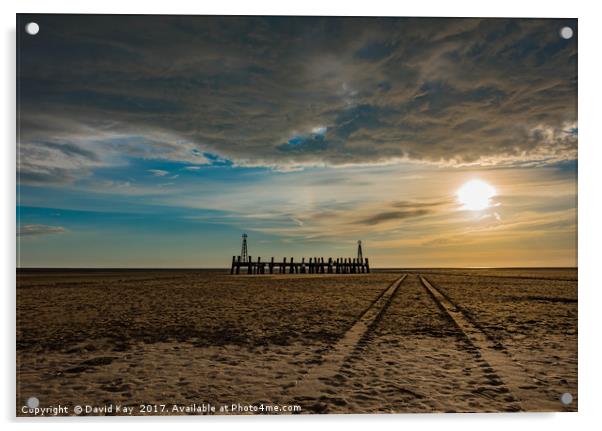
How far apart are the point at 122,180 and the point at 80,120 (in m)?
1.35

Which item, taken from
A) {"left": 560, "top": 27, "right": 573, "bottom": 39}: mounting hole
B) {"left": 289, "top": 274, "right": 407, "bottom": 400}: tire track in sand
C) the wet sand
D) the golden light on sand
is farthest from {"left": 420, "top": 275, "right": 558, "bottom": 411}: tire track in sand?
{"left": 560, "top": 27, "right": 573, "bottom": 39}: mounting hole

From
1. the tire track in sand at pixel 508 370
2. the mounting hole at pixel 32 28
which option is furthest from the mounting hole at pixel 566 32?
the mounting hole at pixel 32 28

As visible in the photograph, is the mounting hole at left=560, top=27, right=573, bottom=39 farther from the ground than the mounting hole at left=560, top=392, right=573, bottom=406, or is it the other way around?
the mounting hole at left=560, top=27, right=573, bottom=39

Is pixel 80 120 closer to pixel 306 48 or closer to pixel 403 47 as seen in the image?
pixel 306 48

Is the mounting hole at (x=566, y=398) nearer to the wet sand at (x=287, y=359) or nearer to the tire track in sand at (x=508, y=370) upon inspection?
the wet sand at (x=287, y=359)

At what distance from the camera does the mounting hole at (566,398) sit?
6223 millimetres

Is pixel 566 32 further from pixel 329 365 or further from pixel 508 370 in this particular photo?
pixel 329 365

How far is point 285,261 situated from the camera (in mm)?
41938

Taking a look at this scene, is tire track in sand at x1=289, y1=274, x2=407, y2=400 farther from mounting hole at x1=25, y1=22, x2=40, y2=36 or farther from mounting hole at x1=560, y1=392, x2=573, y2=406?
mounting hole at x1=25, y1=22, x2=40, y2=36

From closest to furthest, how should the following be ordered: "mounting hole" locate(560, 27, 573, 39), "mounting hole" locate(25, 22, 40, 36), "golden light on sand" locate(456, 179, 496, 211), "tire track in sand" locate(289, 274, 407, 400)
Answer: "tire track in sand" locate(289, 274, 407, 400)
"mounting hole" locate(25, 22, 40, 36)
"mounting hole" locate(560, 27, 573, 39)
"golden light on sand" locate(456, 179, 496, 211)

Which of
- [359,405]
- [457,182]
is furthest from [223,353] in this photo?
[457,182]

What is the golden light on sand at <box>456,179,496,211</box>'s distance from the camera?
312 inches

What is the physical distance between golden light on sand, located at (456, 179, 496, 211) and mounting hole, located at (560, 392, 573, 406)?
3.08m

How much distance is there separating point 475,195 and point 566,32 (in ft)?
9.45
